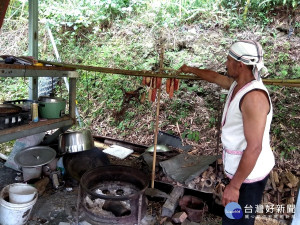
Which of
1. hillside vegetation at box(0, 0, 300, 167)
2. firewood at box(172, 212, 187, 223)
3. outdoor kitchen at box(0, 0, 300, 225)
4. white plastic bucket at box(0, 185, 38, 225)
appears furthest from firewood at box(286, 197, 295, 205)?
white plastic bucket at box(0, 185, 38, 225)

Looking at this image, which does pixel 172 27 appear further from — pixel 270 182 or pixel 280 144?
pixel 270 182

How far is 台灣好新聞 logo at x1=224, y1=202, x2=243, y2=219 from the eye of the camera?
2.17 meters


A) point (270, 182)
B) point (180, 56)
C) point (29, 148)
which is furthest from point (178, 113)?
point (29, 148)

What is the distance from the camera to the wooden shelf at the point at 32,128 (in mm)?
3509

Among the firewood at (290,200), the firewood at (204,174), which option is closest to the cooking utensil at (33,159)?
the firewood at (204,174)

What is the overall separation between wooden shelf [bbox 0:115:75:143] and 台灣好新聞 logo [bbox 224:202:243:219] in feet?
10.1

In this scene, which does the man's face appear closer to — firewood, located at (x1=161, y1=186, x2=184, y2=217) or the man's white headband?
the man's white headband

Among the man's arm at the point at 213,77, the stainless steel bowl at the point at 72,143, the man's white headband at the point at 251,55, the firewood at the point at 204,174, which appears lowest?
the firewood at the point at 204,174

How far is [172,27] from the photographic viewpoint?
8688mm

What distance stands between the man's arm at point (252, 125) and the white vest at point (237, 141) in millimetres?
98

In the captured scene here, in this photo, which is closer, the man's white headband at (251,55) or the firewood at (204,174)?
the man's white headband at (251,55)

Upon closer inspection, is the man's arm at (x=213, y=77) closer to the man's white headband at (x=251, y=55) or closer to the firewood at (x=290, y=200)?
the man's white headband at (x=251, y=55)

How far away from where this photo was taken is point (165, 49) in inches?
323

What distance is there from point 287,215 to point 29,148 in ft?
14.4
